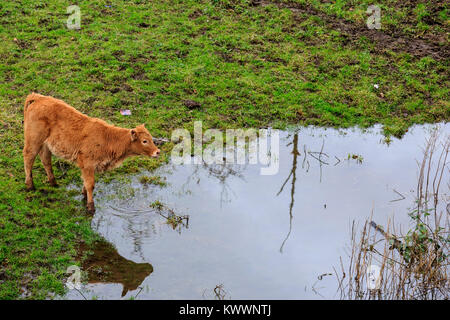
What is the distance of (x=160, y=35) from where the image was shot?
50.5 ft

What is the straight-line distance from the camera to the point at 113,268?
8836 millimetres

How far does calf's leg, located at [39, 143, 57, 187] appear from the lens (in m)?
10.1

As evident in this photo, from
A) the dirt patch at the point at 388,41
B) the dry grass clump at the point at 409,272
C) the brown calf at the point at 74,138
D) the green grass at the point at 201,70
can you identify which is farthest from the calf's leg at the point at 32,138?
the dirt patch at the point at 388,41

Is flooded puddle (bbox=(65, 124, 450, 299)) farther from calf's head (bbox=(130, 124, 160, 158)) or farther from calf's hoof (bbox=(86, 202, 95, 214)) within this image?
calf's head (bbox=(130, 124, 160, 158))

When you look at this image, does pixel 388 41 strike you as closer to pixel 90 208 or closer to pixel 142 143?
pixel 142 143

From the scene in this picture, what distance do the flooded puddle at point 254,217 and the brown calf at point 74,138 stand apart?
0.83 metres

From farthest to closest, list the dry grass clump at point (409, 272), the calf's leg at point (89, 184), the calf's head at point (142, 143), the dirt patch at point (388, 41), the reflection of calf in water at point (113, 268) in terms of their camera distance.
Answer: the dirt patch at point (388, 41), the calf's head at point (142, 143), the calf's leg at point (89, 184), the reflection of calf in water at point (113, 268), the dry grass clump at point (409, 272)

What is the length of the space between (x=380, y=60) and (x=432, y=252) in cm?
790

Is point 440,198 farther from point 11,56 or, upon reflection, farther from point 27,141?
point 11,56

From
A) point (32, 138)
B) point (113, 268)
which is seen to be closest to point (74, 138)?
point (32, 138)

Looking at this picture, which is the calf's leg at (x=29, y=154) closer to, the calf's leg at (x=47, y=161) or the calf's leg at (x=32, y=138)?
the calf's leg at (x=32, y=138)

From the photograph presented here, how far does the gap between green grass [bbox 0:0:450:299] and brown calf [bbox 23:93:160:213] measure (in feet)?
2.42

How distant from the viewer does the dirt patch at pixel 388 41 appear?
611 inches

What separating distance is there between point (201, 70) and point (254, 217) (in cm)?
523
